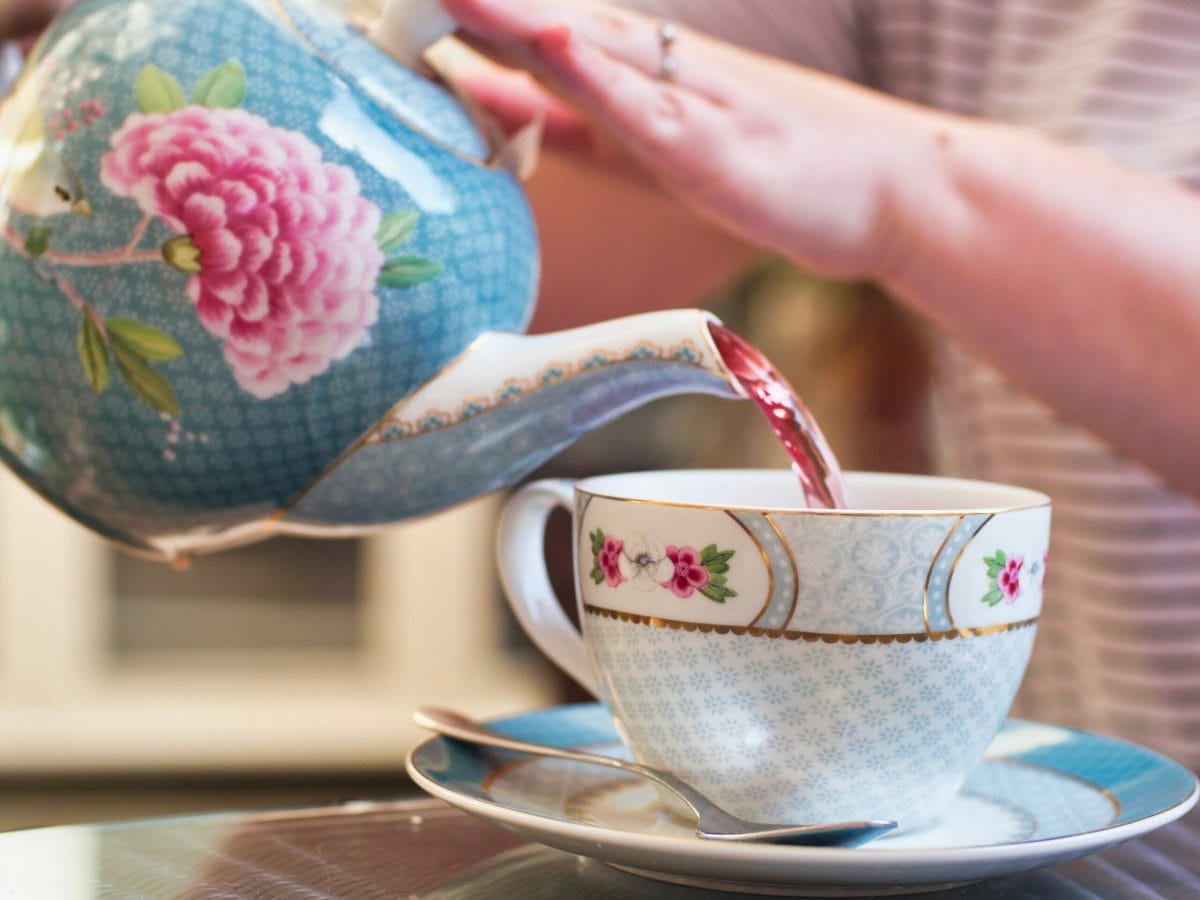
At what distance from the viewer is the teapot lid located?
1.74 ft

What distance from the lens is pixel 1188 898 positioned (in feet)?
1.46

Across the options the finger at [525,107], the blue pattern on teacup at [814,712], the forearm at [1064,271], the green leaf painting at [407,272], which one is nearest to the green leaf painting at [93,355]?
the green leaf painting at [407,272]

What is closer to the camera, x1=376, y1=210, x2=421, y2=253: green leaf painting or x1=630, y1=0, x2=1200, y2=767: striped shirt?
x1=376, y1=210, x2=421, y2=253: green leaf painting

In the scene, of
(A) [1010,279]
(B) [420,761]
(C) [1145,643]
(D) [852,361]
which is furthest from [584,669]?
(D) [852,361]

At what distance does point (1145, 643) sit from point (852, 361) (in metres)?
0.80

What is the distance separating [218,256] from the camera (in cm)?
50

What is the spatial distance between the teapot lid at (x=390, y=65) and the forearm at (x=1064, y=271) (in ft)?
0.96

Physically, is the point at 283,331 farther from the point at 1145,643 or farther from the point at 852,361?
the point at 852,361

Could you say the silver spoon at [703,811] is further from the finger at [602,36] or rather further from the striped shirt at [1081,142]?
the striped shirt at [1081,142]

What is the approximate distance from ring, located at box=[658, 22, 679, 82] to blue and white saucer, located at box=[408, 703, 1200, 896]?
1.07 ft

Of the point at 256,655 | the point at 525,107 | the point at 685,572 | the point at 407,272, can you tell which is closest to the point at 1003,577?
the point at 685,572

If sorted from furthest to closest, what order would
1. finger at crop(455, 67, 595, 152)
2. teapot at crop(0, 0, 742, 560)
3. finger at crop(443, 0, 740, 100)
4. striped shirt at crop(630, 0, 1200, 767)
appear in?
striped shirt at crop(630, 0, 1200, 767)
finger at crop(455, 67, 595, 152)
finger at crop(443, 0, 740, 100)
teapot at crop(0, 0, 742, 560)

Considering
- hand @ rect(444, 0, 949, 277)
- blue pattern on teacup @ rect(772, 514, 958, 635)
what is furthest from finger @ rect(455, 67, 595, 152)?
blue pattern on teacup @ rect(772, 514, 958, 635)

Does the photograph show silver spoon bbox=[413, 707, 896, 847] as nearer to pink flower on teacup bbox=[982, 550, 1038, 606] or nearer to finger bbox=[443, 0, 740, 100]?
pink flower on teacup bbox=[982, 550, 1038, 606]
